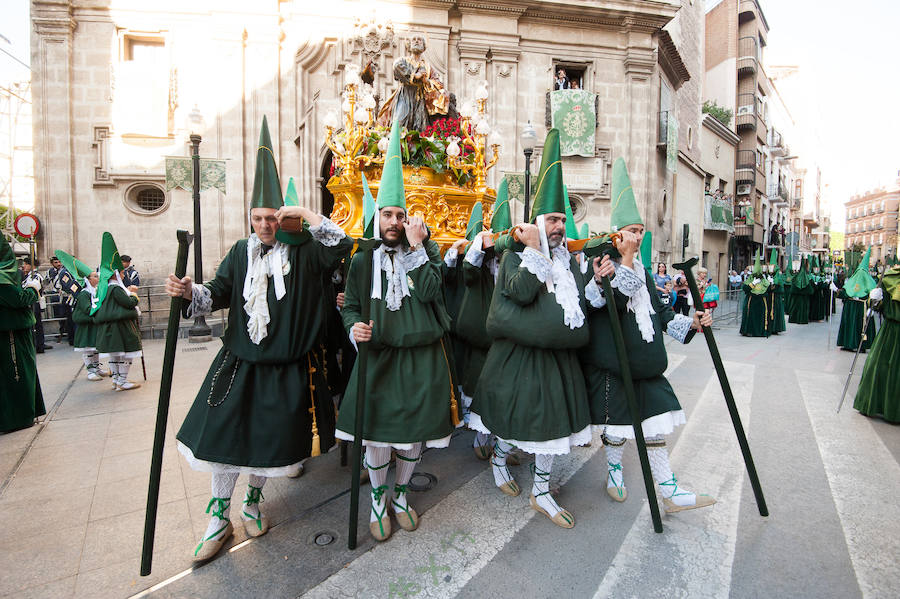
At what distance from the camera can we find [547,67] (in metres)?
14.2

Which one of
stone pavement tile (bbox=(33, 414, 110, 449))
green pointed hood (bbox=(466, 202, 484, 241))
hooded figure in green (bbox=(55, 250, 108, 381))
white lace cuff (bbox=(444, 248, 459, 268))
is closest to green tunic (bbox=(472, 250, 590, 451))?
white lace cuff (bbox=(444, 248, 459, 268))

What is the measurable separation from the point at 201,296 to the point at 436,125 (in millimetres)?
3469

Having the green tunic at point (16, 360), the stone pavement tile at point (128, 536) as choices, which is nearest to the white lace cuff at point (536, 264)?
the stone pavement tile at point (128, 536)

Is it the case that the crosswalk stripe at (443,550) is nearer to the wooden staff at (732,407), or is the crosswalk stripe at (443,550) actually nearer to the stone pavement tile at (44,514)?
the wooden staff at (732,407)

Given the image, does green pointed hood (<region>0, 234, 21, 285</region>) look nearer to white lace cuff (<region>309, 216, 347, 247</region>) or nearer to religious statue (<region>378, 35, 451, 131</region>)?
white lace cuff (<region>309, 216, 347, 247</region>)

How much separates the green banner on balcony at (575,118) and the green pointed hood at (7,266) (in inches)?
508

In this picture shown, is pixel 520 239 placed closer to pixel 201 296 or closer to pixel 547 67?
pixel 201 296

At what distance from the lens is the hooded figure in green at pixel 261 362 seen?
2664 mm

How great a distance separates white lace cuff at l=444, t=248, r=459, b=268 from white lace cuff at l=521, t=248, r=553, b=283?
1.30 m

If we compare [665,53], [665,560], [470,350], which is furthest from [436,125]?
[665,53]

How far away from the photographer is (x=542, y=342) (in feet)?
9.45

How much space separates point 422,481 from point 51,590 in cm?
228

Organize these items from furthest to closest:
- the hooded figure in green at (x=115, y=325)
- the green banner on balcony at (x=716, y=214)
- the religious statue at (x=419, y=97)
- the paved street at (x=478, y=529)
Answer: the green banner on balcony at (x=716, y=214), the hooded figure in green at (x=115, y=325), the religious statue at (x=419, y=97), the paved street at (x=478, y=529)

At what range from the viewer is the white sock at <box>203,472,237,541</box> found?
2.74 m
